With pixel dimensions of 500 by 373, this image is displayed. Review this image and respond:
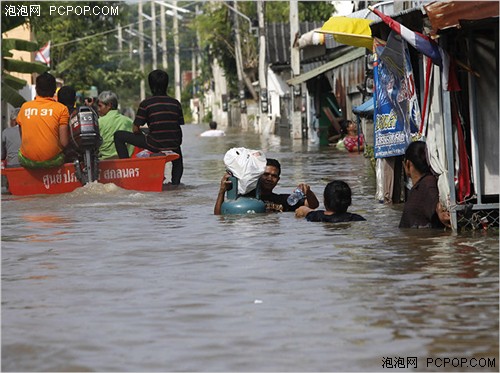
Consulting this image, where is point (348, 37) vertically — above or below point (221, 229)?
above

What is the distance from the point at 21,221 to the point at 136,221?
52.1 inches

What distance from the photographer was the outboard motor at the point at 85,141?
17.0 meters

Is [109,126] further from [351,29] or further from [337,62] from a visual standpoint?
[337,62]

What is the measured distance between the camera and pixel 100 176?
17719 millimetres

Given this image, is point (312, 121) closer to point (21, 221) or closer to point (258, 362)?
point (21, 221)

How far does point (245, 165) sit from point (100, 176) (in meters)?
4.95

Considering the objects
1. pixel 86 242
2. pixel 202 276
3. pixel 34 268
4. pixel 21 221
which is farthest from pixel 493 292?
pixel 21 221

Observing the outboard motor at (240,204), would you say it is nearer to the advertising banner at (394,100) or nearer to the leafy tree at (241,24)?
the advertising banner at (394,100)

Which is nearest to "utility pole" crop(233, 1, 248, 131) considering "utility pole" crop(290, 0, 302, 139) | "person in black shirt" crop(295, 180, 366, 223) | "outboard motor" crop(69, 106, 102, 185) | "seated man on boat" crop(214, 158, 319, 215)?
"utility pole" crop(290, 0, 302, 139)

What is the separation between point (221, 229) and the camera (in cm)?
1271

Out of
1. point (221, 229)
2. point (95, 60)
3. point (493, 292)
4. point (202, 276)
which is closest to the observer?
point (493, 292)

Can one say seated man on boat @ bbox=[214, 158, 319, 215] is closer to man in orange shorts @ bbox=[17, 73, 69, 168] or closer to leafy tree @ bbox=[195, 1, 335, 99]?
man in orange shorts @ bbox=[17, 73, 69, 168]

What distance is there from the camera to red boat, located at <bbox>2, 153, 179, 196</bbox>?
17625 millimetres

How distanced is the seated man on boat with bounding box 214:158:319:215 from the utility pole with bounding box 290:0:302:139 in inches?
1005
